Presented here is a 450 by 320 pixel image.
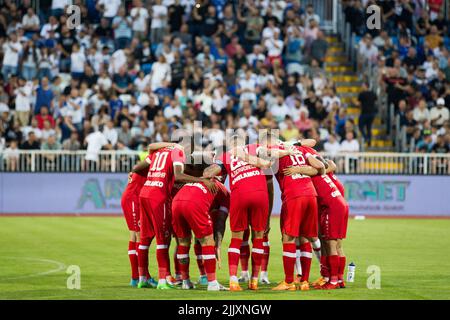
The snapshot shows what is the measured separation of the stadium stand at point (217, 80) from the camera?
1206 inches

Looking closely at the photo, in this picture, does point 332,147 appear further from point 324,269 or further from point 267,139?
point 267,139

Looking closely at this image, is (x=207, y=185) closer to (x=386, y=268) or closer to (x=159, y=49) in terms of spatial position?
(x=386, y=268)

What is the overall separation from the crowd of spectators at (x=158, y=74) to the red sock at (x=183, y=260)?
48.9 ft

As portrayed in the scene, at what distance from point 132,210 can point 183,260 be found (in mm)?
1309

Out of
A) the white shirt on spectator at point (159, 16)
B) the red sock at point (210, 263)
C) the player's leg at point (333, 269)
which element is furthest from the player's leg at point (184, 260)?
the white shirt on spectator at point (159, 16)

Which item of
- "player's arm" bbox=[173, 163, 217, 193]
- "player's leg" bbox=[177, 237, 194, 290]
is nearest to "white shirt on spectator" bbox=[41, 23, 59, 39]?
"player's arm" bbox=[173, 163, 217, 193]

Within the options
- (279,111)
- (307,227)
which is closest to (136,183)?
(307,227)

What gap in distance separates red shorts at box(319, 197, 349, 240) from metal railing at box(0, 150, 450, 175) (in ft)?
52.1

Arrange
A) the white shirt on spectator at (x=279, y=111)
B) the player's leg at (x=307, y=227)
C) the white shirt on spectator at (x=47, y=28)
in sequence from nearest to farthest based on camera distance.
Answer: the player's leg at (x=307, y=227), the white shirt on spectator at (x=279, y=111), the white shirt on spectator at (x=47, y=28)

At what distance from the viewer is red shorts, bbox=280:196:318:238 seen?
45.4ft

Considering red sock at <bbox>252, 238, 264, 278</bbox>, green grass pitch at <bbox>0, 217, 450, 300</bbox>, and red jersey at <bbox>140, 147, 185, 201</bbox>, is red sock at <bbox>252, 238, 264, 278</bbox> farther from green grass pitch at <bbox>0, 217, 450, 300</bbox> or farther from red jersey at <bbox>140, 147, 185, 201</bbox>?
red jersey at <bbox>140, 147, 185, 201</bbox>

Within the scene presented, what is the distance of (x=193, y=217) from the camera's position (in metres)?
13.7

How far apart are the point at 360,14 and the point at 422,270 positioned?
21186 mm

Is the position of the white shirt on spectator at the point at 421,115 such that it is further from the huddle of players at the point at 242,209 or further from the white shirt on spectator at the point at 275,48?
the huddle of players at the point at 242,209
